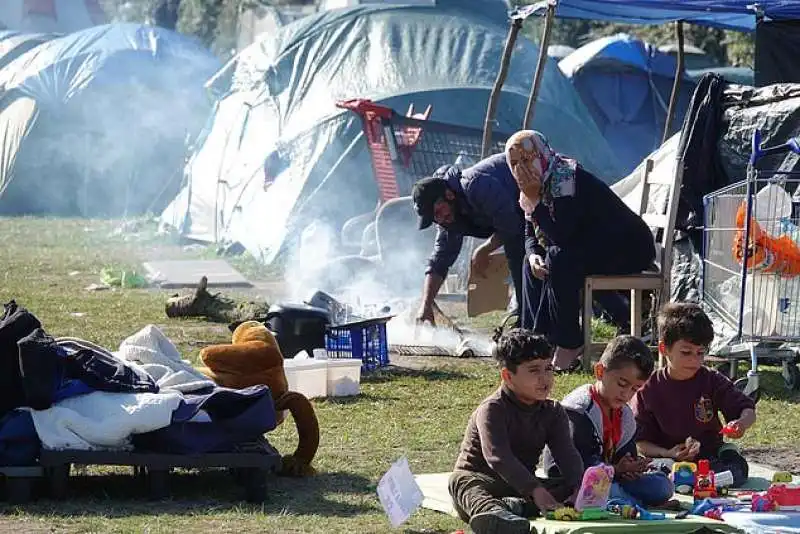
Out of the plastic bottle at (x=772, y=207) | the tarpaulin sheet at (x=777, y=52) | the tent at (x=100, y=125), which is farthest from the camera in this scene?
Answer: the tent at (x=100, y=125)

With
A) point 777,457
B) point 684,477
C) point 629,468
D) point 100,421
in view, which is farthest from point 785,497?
point 100,421

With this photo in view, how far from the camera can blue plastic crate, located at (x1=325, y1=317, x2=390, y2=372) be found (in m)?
9.52

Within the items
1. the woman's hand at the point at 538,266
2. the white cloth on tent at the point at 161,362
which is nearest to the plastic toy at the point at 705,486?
the white cloth on tent at the point at 161,362

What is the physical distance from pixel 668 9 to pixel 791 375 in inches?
161

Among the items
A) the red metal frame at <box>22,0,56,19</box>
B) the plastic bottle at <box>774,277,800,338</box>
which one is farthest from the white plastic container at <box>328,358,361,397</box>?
the red metal frame at <box>22,0,56,19</box>

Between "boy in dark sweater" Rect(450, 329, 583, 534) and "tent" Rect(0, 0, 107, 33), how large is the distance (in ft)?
107

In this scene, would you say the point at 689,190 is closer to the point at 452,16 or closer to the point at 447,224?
the point at 447,224

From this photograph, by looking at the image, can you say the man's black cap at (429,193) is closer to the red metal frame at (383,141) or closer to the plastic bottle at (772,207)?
the plastic bottle at (772,207)

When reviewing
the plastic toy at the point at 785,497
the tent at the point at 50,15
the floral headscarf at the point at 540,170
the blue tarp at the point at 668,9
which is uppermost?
the tent at the point at 50,15

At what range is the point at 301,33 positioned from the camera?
19.1 m

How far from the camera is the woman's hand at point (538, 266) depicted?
9.68 meters

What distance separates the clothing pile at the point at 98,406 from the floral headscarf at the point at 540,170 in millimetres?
3494

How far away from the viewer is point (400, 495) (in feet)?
18.6

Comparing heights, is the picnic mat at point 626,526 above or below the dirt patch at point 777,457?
above
